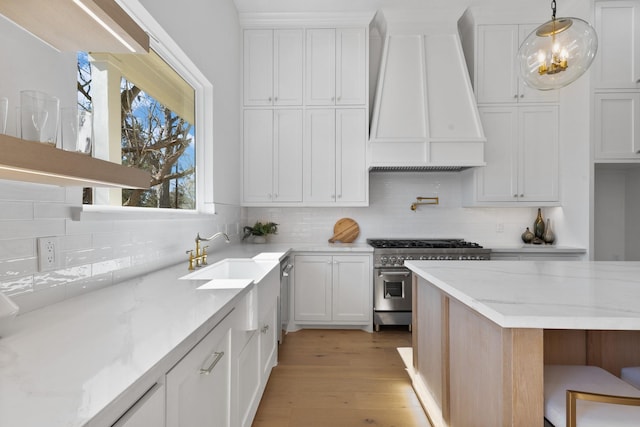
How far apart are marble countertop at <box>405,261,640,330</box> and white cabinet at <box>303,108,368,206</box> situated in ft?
5.50

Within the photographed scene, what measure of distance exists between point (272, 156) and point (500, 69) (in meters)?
2.67

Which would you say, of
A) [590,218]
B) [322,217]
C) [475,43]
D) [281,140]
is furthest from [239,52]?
[590,218]

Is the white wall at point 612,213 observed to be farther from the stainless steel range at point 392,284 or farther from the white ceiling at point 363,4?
the white ceiling at point 363,4

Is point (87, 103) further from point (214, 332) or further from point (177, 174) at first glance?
point (214, 332)

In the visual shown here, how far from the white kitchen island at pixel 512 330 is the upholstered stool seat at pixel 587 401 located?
8cm

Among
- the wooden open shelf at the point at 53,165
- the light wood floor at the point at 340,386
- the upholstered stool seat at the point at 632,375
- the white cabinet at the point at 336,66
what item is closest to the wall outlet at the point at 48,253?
the wooden open shelf at the point at 53,165

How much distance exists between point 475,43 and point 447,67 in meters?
0.45

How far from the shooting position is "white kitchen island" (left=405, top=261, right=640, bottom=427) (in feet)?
3.40

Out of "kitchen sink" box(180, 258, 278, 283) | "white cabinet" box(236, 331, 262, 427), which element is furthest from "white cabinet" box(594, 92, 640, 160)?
"white cabinet" box(236, 331, 262, 427)

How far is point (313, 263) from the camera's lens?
3.32 metres

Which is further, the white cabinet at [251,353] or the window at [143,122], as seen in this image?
the window at [143,122]

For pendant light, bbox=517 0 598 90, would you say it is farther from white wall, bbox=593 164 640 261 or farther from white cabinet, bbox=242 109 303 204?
white wall, bbox=593 164 640 261

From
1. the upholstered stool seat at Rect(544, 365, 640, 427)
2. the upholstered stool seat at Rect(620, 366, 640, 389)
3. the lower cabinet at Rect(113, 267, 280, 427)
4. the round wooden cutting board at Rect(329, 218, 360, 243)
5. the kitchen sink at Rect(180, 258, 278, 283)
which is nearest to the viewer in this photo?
the lower cabinet at Rect(113, 267, 280, 427)

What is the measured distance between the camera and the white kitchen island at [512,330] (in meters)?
1.04
